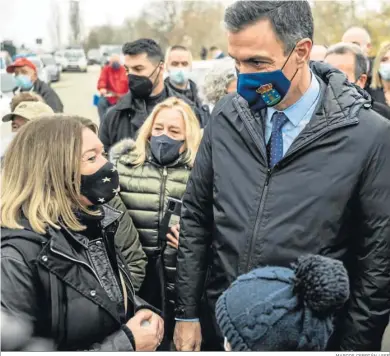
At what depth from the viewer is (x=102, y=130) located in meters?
3.61

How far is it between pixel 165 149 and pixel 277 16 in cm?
103

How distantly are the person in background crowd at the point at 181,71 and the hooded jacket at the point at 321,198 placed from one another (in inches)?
116

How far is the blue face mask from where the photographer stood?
1.62 meters

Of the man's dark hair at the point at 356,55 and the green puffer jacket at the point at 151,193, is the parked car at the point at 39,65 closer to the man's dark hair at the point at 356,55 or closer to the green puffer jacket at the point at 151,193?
the green puffer jacket at the point at 151,193

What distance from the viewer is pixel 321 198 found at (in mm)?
1553

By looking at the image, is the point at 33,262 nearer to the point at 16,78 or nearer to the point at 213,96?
the point at 213,96

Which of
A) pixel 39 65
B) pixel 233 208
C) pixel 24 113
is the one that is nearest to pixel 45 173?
pixel 233 208

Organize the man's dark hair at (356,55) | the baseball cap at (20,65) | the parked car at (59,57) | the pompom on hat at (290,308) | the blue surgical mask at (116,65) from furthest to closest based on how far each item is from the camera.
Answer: the parked car at (59,57) → the blue surgical mask at (116,65) → the baseball cap at (20,65) → the man's dark hair at (356,55) → the pompom on hat at (290,308)

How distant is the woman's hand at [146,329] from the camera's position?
1720 mm

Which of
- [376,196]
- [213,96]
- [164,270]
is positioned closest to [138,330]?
[164,270]

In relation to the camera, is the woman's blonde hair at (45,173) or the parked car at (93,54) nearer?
the woman's blonde hair at (45,173)

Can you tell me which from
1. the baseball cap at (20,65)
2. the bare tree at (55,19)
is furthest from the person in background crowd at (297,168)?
the baseball cap at (20,65)

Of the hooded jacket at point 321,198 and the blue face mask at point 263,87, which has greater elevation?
the blue face mask at point 263,87

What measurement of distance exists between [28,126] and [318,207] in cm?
94
